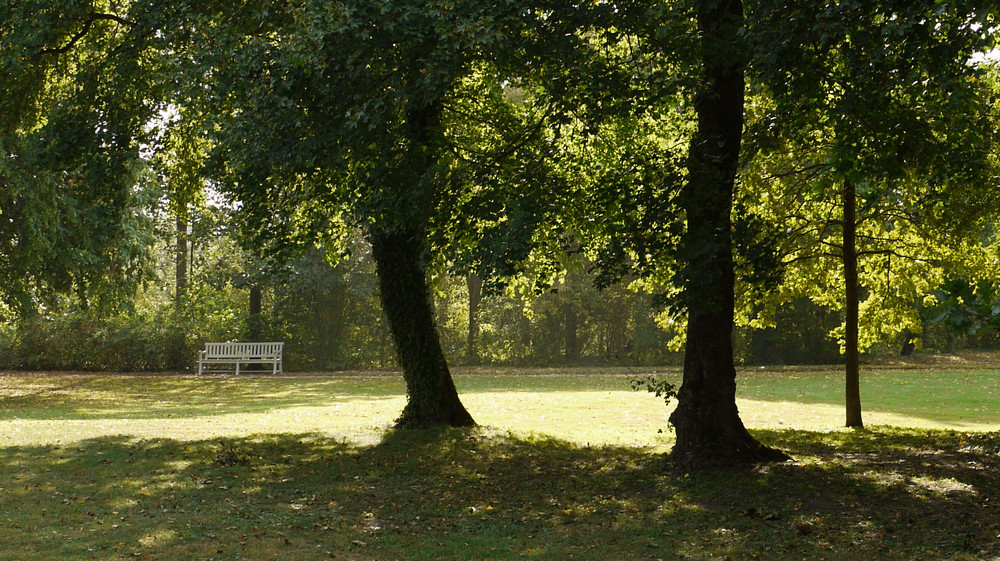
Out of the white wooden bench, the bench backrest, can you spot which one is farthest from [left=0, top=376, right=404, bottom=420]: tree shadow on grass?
the bench backrest

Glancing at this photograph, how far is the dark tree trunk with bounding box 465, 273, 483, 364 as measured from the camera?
31.3 metres

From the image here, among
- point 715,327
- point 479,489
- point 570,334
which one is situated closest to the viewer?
point 479,489

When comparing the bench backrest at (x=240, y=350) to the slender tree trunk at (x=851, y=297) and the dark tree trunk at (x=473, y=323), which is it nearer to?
the dark tree trunk at (x=473, y=323)

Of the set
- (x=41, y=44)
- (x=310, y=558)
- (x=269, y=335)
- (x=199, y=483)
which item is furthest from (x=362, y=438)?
(x=269, y=335)

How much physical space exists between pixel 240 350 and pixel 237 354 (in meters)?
0.16

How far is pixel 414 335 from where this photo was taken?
42.4 ft

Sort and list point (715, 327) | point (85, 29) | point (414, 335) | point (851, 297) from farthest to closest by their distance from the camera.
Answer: point (851, 297) → point (414, 335) → point (85, 29) → point (715, 327)

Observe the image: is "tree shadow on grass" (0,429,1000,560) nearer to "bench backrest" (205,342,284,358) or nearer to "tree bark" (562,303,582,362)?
"bench backrest" (205,342,284,358)

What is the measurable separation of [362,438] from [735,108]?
6.74 meters

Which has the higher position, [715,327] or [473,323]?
[473,323]

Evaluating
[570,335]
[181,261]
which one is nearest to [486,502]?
[570,335]

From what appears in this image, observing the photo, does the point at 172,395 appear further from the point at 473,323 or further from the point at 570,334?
the point at 570,334

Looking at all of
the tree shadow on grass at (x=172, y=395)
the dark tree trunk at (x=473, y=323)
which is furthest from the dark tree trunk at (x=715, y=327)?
the dark tree trunk at (x=473, y=323)

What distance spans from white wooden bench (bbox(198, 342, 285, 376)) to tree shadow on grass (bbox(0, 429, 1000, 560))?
16.3 metres
